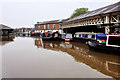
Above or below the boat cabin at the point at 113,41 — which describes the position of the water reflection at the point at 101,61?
below

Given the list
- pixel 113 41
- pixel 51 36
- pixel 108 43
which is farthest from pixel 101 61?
pixel 51 36

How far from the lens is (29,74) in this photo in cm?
556

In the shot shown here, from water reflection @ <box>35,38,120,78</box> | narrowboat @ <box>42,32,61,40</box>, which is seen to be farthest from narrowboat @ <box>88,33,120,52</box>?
narrowboat @ <box>42,32,61,40</box>

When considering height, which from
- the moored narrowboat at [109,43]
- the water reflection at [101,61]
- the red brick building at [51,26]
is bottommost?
the water reflection at [101,61]

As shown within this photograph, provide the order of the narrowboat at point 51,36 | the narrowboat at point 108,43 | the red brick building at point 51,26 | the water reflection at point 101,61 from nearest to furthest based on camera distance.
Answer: the water reflection at point 101,61, the narrowboat at point 108,43, the narrowboat at point 51,36, the red brick building at point 51,26

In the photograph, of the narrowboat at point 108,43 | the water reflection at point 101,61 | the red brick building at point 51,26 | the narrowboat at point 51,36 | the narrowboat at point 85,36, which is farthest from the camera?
the red brick building at point 51,26

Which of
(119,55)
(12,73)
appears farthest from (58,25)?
(12,73)

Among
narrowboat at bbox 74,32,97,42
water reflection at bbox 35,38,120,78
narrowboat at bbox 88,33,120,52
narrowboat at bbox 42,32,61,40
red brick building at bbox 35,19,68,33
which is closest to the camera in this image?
water reflection at bbox 35,38,120,78

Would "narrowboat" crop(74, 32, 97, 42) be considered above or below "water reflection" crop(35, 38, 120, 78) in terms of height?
above

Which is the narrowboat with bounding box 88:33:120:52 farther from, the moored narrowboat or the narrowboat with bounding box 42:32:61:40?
the narrowboat with bounding box 42:32:61:40

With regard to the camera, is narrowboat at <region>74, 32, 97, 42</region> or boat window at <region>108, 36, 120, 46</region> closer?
boat window at <region>108, 36, 120, 46</region>

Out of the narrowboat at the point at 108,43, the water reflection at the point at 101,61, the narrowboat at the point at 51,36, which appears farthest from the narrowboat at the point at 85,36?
the water reflection at the point at 101,61

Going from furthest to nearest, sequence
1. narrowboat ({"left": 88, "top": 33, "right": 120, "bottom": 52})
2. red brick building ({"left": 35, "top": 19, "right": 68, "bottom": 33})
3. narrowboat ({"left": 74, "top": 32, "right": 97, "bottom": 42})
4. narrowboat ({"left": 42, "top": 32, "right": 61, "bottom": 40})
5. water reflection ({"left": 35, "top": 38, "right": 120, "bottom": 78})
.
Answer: red brick building ({"left": 35, "top": 19, "right": 68, "bottom": 33}), narrowboat ({"left": 42, "top": 32, "right": 61, "bottom": 40}), narrowboat ({"left": 74, "top": 32, "right": 97, "bottom": 42}), narrowboat ({"left": 88, "top": 33, "right": 120, "bottom": 52}), water reflection ({"left": 35, "top": 38, "right": 120, "bottom": 78})

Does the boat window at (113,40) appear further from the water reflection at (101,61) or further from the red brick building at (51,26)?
the red brick building at (51,26)
